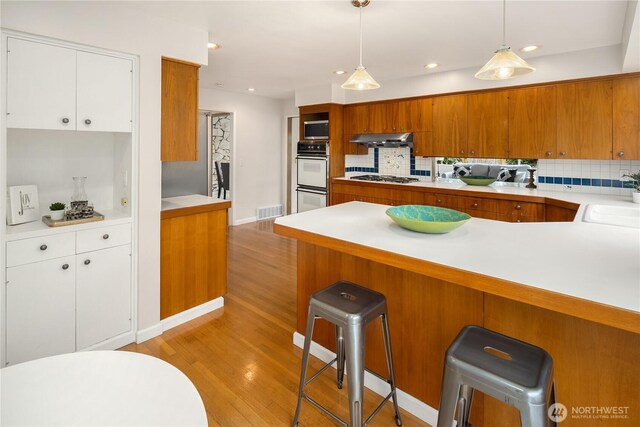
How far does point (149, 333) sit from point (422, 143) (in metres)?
4.00

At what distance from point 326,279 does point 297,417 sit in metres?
0.81

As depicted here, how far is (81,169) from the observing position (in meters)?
2.58

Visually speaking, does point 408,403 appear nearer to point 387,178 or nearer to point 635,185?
point 635,185

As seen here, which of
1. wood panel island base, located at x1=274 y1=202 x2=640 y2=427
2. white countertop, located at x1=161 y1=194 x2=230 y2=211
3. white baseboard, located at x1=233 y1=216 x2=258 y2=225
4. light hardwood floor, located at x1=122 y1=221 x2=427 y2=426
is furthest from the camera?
white baseboard, located at x1=233 y1=216 x2=258 y2=225

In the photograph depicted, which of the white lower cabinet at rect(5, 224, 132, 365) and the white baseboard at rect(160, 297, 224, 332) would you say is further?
the white baseboard at rect(160, 297, 224, 332)

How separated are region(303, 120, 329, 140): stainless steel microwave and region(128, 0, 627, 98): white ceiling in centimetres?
131

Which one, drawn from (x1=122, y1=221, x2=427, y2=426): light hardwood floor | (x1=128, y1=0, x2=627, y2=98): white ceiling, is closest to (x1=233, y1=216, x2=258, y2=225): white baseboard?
(x1=122, y1=221, x2=427, y2=426): light hardwood floor

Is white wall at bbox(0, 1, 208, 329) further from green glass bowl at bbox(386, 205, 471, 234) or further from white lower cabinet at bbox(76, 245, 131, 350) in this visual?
green glass bowl at bbox(386, 205, 471, 234)

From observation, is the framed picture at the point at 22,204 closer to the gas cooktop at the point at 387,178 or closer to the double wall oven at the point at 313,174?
the double wall oven at the point at 313,174

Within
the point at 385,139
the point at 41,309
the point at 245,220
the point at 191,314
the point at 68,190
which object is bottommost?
the point at 191,314

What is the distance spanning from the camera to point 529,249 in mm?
1496

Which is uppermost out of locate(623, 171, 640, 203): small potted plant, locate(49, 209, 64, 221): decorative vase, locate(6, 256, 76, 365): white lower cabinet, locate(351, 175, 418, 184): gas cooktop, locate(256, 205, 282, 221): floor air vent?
locate(351, 175, 418, 184): gas cooktop

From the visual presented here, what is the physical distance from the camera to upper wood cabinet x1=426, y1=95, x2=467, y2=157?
171 inches


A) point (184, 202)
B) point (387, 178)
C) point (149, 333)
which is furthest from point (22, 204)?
point (387, 178)
